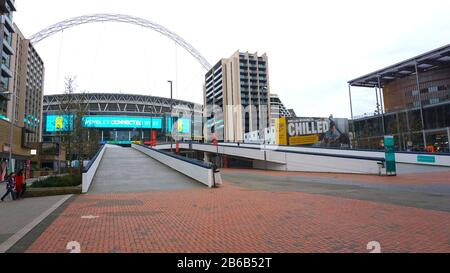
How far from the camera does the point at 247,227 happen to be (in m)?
7.18

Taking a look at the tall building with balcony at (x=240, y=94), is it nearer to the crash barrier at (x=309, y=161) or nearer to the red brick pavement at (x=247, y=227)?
the crash barrier at (x=309, y=161)

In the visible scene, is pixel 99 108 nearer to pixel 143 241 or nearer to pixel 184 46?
pixel 184 46

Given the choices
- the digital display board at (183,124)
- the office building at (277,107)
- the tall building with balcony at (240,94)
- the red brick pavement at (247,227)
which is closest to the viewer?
the red brick pavement at (247,227)

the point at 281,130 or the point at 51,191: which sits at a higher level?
the point at 281,130

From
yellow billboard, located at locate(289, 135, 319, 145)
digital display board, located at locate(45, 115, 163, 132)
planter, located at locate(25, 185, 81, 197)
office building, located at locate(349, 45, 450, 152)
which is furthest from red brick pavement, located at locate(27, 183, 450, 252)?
digital display board, located at locate(45, 115, 163, 132)

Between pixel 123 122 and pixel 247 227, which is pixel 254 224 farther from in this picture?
pixel 123 122

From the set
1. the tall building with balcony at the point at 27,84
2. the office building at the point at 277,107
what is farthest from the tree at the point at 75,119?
the office building at the point at 277,107

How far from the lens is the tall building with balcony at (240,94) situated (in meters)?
124

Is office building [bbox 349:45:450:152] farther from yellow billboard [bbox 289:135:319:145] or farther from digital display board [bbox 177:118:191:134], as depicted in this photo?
digital display board [bbox 177:118:191:134]

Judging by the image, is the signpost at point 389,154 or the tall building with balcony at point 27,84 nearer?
the signpost at point 389,154

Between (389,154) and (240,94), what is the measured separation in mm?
112862

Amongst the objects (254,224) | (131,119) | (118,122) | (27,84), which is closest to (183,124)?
(131,119)

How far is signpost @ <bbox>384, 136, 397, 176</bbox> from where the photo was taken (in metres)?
20.0

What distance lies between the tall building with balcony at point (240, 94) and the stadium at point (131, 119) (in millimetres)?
10362
